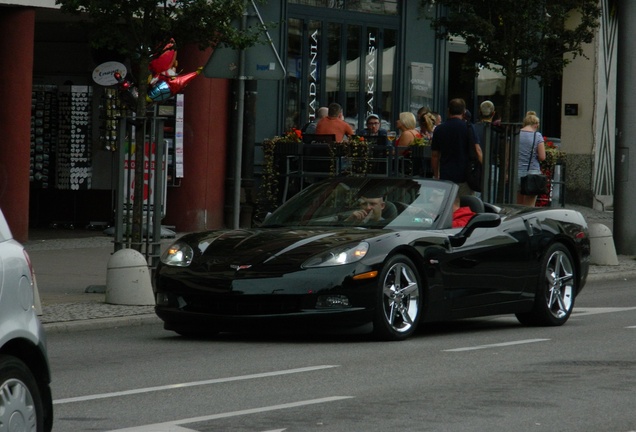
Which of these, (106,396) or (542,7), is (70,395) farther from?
(542,7)

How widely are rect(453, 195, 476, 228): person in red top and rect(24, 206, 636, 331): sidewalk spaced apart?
2708 millimetres

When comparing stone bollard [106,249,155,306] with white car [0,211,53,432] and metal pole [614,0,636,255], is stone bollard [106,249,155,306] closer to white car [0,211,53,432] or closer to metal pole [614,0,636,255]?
white car [0,211,53,432]

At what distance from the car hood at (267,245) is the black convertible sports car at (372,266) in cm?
1

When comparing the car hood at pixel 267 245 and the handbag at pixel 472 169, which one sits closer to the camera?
the car hood at pixel 267 245

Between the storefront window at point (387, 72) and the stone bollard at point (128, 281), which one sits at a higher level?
the storefront window at point (387, 72)

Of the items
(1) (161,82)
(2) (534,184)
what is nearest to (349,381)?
(1) (161,82)

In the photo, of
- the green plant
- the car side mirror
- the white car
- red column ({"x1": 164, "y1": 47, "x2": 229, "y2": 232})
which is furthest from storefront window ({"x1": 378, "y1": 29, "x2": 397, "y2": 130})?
the white car

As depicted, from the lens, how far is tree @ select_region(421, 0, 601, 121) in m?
21.4

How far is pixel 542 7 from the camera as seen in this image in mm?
21656

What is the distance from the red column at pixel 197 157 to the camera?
72.9ft

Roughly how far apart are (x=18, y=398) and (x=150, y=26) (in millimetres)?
9104

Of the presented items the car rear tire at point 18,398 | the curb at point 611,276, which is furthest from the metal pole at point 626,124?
the car rear tire at point 18,398

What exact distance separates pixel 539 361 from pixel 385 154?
13.3 metres

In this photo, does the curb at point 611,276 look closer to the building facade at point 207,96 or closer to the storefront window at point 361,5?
the building facade at point 207,96
